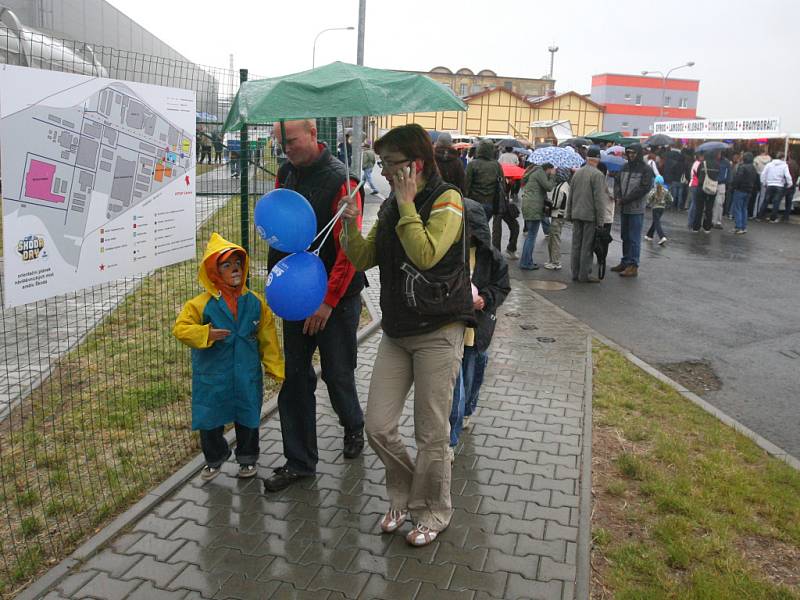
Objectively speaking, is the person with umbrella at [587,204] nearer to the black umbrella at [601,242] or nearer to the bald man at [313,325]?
the black umbrella at [601,242]

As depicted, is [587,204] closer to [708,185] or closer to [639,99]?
[708,185]

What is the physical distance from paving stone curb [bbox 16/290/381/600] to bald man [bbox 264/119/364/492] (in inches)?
21.6

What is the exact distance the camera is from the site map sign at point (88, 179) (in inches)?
127

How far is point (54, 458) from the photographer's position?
461 centimetres

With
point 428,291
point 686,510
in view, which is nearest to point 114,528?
point 428,291

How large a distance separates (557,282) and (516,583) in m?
8.18

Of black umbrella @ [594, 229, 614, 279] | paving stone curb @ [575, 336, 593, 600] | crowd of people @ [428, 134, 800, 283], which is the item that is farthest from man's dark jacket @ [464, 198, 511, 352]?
black umbrella @ [594, 229, 614, 279]

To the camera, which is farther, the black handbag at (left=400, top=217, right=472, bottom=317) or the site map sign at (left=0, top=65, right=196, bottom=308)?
the black handbag at (left=400, top=217, right=472, bottom=317)

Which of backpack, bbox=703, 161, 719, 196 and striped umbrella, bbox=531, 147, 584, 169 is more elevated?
striped umbrella, bbox=531, 147, 584, 169

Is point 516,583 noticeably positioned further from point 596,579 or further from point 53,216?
point 53,216

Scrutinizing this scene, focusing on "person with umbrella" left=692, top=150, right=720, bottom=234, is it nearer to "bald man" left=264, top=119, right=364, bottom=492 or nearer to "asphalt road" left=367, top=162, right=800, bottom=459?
"asphalt road" left=367, top=162, right=800, bottom=459

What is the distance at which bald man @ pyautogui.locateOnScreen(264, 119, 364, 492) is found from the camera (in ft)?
13.3

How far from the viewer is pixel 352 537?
376cm

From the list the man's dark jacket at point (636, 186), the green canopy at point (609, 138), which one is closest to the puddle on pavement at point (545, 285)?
the man's dark jacket at point (636, 186)
